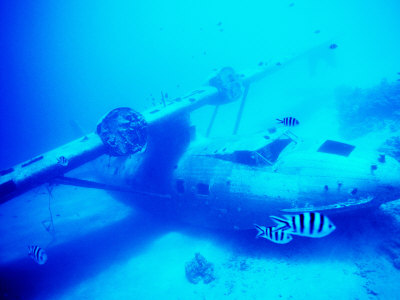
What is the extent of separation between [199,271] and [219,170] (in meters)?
3.91

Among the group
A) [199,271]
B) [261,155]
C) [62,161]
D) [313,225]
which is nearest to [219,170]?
[261,155]

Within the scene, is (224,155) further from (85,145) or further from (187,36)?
(187,36)

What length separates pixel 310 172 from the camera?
7297 millimetres

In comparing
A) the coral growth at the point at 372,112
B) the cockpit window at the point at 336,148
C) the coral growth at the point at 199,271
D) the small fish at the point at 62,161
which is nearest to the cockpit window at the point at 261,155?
the cockpit window at the point at 336,148

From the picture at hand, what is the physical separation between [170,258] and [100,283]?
3.19m

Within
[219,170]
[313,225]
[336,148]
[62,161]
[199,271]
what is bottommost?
[313,225]

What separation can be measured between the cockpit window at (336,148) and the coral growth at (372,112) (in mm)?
10568

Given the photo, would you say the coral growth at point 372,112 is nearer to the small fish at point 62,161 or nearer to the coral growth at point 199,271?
the coral growth at point 199,271

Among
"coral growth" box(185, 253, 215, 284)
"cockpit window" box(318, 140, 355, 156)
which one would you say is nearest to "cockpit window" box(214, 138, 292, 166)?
"cockpit window" box(318, 140, 355, 156)

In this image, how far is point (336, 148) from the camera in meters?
7.74

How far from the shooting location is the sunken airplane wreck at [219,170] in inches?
269

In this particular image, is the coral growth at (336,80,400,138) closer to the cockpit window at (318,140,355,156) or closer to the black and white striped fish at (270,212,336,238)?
the cockpit window at (318,140,355,156)

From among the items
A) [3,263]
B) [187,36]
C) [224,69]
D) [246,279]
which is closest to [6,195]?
[3,263]

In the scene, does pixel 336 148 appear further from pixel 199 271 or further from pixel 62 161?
pixel 62 161
